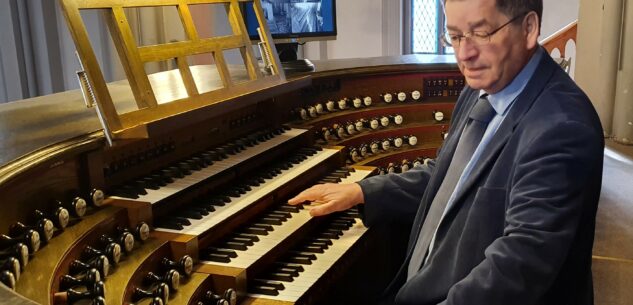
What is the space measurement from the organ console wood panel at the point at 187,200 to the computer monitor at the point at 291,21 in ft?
1.91

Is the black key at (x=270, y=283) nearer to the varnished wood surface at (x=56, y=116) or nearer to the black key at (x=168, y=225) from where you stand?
the black key at (x=168, y=225)

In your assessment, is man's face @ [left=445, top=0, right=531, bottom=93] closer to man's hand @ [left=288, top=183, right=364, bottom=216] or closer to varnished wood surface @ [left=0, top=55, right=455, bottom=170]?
man's hand @ [left=288, top=183, right=364, bottom=216]

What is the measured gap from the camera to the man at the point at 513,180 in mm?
1337

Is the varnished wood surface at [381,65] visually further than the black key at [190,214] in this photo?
Yes

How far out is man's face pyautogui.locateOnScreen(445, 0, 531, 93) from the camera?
142 centimetres

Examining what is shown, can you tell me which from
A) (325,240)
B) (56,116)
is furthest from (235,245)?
(56,116)

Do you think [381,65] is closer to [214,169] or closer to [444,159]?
[214,169]

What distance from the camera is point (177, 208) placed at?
2.05 m

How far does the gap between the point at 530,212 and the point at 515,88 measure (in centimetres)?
29

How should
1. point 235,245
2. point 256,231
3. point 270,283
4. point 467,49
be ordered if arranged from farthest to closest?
point 256,231 → point 235,245 → point 270,283 → point 467,49

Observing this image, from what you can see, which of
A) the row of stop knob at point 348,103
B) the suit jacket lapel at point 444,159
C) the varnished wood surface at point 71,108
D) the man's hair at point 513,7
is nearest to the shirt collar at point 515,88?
the man's hair at point 513,7

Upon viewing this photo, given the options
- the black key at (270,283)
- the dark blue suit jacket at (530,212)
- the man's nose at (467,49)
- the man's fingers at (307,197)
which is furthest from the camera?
the man's fingers at (307,197)

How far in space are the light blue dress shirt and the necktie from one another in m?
0.03

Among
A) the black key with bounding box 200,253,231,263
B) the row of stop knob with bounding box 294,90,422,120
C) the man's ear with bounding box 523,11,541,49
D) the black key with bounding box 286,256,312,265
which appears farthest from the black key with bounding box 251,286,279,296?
the row of stop knob with bounding box 294,90,422,120
